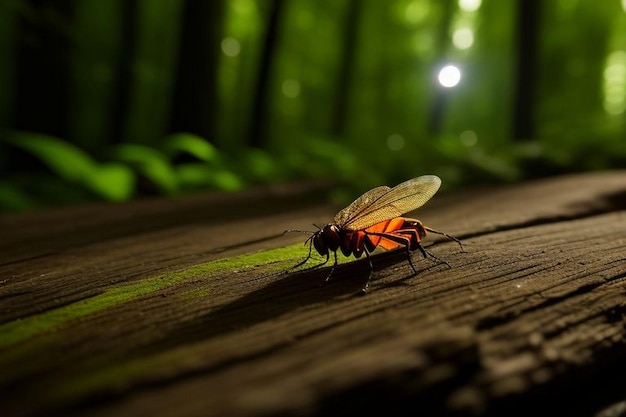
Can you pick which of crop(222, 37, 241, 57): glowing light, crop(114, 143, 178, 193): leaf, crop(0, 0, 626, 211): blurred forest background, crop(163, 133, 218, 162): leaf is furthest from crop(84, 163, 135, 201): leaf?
crop(222, 37, 241, 57): glowing light

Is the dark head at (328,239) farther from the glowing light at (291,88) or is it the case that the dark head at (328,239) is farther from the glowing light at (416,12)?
the glowing light at (291,88)

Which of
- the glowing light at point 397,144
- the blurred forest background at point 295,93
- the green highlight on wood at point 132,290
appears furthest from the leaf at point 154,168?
the green highlight on wood at point 132,290

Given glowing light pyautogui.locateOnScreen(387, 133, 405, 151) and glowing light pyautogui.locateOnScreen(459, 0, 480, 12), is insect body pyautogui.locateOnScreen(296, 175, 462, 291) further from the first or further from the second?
glowing light pyautogui.locateOnScreen(459, 0, 480, 12)

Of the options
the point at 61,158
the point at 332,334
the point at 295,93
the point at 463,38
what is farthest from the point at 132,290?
the point at 463,38

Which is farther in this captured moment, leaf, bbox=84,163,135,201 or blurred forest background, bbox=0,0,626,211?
blurred forest background, bbox=0,0,626,211

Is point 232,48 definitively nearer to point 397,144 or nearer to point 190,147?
point 397,144

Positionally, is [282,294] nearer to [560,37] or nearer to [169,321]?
[169,321]
